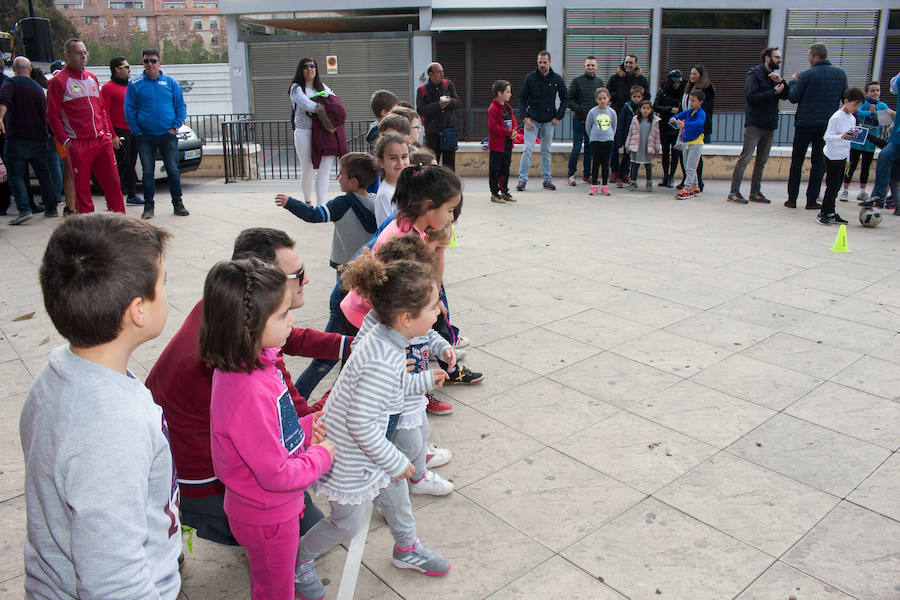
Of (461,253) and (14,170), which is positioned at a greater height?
(14,170)

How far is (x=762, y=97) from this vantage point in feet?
32.7

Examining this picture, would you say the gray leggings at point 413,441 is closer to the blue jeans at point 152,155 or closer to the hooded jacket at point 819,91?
the blue jeans at point 152,155

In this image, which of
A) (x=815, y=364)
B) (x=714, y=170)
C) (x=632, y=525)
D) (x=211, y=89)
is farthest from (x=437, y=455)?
(x=211, y=89)

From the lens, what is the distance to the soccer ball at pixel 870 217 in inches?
346

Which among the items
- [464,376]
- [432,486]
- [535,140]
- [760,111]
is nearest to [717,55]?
[760,111]

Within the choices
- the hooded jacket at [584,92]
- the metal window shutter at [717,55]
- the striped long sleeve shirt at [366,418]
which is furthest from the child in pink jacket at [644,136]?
the striped long sleeve shirt at [366,418]

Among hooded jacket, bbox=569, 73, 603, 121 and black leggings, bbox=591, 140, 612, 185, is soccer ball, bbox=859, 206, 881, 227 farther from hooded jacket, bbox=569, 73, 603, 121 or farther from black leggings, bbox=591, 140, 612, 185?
hooded jacket, bbox=569, 73, 603, 121

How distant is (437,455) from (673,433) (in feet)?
4.17

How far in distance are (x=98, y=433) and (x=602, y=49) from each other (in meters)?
18.7

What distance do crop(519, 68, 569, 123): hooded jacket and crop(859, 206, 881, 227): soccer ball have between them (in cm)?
443

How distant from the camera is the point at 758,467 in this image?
3438 mm

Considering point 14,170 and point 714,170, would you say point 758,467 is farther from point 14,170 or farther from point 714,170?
point 714,170

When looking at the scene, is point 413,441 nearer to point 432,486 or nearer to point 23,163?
point 432,486

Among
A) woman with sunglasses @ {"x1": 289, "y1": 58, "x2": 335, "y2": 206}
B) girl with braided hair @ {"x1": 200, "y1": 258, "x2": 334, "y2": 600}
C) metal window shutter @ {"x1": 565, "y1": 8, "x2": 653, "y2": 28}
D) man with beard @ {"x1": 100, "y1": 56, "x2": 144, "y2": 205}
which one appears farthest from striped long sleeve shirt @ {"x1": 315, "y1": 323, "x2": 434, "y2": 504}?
metal window shutter @ {"x1": 565, "y1": 8, "x2": 653, "y2": 28}
